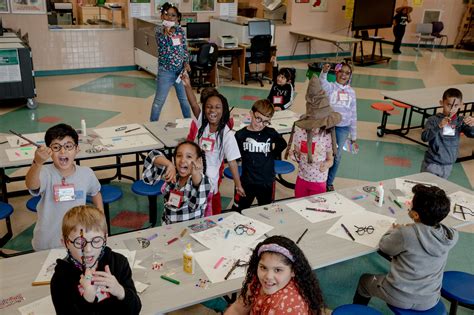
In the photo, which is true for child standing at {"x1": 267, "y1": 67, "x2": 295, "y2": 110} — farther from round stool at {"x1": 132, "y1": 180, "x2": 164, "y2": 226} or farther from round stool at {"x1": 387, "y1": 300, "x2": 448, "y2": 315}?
round stool at {"x1": 387, "y1": 300, "x2": 448, "y2": 315}

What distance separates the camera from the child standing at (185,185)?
3072 millimetres

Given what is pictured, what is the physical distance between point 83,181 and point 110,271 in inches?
42.7

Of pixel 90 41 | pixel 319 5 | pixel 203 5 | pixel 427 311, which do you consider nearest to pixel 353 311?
pixel 427 311

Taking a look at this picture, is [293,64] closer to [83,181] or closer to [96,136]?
[96,136]

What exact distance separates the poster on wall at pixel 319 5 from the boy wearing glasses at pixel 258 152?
32.1 ft

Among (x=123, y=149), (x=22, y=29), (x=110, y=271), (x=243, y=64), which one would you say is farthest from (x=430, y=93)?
(x=22, y=29)

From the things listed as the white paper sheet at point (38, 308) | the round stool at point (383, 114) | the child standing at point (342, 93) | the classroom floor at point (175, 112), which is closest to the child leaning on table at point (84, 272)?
the white paper sheet at point (38, 308)

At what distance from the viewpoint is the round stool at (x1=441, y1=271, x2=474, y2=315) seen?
9.41 feet

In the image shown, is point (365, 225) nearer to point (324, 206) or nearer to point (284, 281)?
point (324, 206)

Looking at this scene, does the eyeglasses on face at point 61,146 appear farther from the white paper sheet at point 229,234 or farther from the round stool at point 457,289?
the round stool at point 457,289

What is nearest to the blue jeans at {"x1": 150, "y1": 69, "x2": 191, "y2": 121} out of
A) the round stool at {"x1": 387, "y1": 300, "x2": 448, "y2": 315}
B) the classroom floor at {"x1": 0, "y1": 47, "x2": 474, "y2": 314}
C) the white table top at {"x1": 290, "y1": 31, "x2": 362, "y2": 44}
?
the classroom floor at {"x1": 0, "y1": 47, "x2": 474, "y2": 314}

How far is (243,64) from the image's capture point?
9984mm

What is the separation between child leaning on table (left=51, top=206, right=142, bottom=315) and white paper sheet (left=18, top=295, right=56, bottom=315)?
0.92 ft

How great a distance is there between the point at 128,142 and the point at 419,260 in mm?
2839
